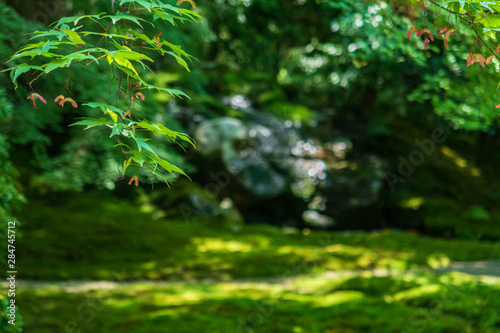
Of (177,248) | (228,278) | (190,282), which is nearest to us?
(190,282)

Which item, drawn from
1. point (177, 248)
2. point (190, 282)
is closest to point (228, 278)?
point (190, 282)

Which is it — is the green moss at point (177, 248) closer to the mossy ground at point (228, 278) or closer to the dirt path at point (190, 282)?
the mossy ground at point (228, 278)

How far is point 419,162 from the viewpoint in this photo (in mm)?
11562

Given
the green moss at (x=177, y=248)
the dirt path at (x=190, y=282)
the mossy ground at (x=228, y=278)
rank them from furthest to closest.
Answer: the green moss at (x=177, y=248)
the dirt path at (x=190, y=282)
the mossy ground at (x=228, y=278)

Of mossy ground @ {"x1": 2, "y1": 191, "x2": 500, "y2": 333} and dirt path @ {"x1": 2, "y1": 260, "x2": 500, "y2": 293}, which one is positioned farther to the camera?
dirt path @ {"x1": 2, "y1": 260, "x2": 500, "y2": 293}

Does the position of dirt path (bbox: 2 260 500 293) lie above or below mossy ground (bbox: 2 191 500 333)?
below

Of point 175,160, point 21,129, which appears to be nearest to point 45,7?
point 21,129

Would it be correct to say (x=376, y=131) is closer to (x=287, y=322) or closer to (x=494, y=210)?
(x=494, y=210)

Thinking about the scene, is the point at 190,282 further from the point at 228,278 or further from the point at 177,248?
the point at 177,248

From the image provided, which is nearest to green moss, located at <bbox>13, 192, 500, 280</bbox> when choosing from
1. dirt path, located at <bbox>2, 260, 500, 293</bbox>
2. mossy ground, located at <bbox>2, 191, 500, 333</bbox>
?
mossy ground, located at <bbox>2, 191, 500, 333</bbox>

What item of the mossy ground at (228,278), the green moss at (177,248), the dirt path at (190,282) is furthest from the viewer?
the green moss at (177,248)

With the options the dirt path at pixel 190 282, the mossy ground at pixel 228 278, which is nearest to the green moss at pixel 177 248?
the mossy ground at pixel 228 278

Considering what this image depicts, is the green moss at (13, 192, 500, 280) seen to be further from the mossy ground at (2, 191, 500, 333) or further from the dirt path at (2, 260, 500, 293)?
the dirt path at (2, 260, 500, 293)

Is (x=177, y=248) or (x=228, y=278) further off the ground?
(x=177, y=248)
